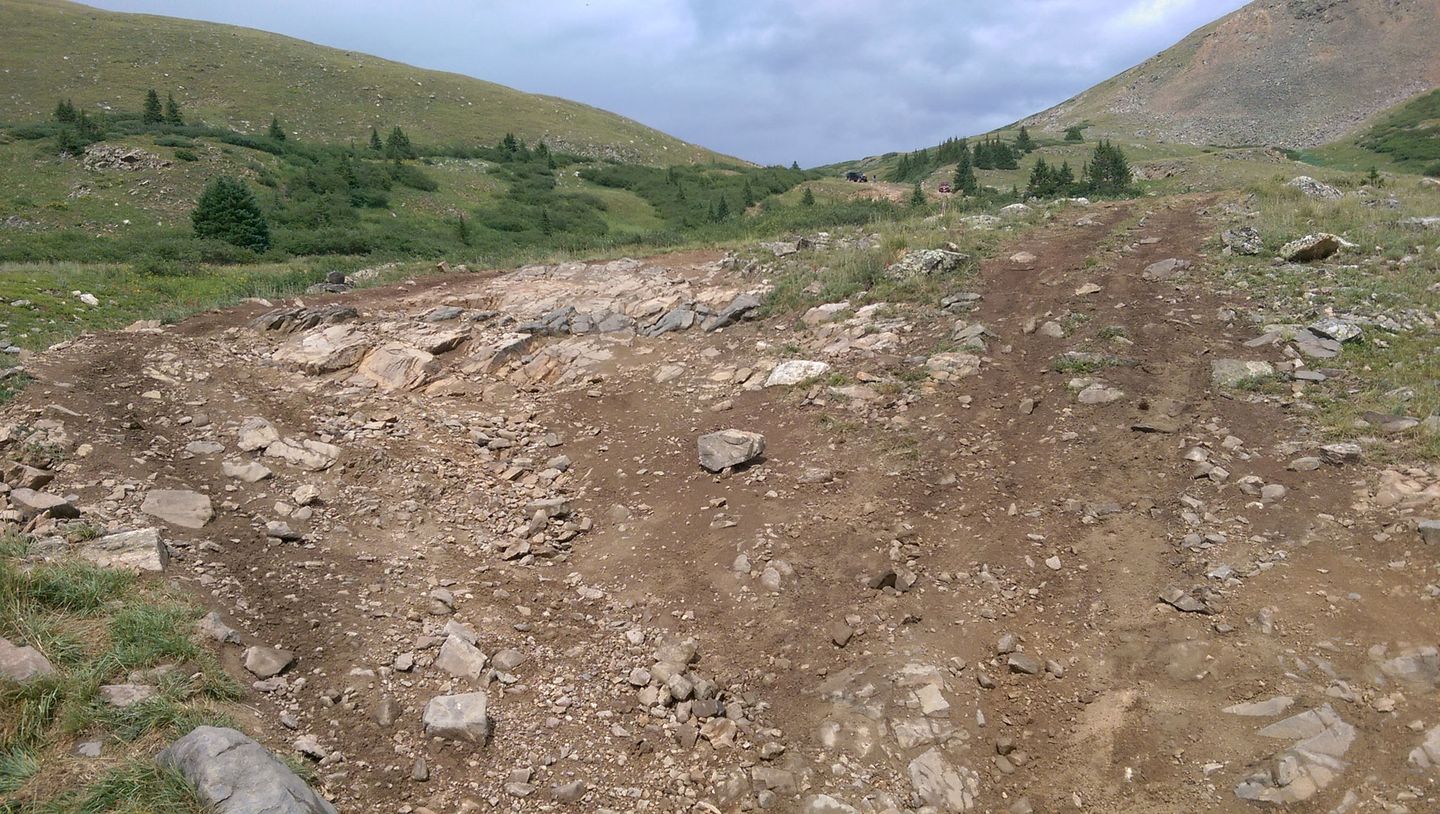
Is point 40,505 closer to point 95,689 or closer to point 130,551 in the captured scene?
point 130,551

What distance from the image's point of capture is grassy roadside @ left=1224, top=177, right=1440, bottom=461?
6.50 meters

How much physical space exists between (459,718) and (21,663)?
2363 mm

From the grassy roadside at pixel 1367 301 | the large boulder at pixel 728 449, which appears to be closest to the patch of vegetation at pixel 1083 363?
the grassy roadside at pixel 1367 301

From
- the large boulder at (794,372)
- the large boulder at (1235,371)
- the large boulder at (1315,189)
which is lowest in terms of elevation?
the large boulder at (794,372)

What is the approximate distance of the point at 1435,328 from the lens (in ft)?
26.6

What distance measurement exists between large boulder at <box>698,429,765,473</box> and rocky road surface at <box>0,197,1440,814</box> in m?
0.06

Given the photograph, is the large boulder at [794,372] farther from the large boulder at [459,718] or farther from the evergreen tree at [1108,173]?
the evergreen tree at [1108,173]

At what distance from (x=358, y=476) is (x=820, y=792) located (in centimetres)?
586

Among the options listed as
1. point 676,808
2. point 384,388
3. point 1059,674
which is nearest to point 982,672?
point 1059,674

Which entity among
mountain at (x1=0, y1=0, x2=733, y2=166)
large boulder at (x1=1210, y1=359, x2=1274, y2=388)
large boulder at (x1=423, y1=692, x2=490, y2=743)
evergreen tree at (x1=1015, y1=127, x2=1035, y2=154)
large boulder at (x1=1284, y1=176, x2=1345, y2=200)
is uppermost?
mountain at (x1=0, y1=0, x2=733, y2=166)

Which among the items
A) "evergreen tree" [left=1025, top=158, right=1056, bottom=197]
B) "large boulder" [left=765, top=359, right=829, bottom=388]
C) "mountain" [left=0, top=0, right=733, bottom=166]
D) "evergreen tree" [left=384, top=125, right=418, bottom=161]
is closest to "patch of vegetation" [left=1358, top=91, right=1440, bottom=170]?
"evergreen tree" [left=1025, top=158, right=1056, bottom=197]

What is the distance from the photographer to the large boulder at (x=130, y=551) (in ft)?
16.6

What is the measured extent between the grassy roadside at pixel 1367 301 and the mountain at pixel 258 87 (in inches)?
1980

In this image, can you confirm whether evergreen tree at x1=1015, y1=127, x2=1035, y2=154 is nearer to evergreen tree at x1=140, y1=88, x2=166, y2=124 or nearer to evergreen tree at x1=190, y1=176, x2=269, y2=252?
evergreen tree at x1=190, y1=176, x2=269, y2=252
